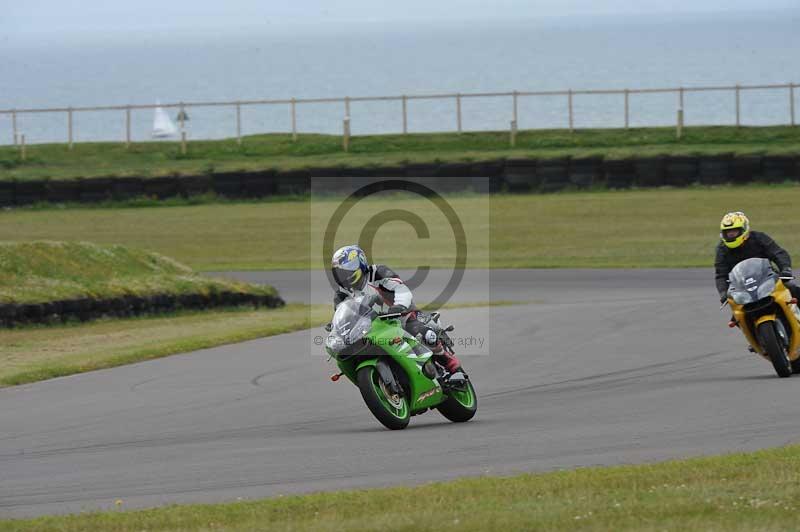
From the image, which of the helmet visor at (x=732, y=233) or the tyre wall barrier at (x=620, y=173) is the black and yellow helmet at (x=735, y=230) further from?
the tyre wall barrier at (x=620, y=173)

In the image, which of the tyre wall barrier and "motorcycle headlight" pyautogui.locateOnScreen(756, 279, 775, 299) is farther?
the tyre wall barrier

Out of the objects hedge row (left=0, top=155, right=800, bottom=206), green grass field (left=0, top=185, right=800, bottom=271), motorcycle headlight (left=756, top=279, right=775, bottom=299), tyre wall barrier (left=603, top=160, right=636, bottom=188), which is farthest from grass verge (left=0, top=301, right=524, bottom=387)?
tyre wall barrier (left=603, top=160, right=636, bottom=188)

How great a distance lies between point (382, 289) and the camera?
1109cm

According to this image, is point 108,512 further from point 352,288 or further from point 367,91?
point 367,91

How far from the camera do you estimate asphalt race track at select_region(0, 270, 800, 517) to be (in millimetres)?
9094

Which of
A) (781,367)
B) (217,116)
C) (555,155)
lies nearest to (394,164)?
(555,155)

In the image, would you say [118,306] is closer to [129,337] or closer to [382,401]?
[129,337]

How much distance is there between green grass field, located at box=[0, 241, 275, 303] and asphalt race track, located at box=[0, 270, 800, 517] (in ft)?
13.0

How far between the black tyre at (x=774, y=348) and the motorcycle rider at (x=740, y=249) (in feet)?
1.78

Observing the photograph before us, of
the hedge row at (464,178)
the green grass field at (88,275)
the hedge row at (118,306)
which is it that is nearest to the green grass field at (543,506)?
the hedge row at (118,306)

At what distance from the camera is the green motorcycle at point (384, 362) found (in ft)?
34.9

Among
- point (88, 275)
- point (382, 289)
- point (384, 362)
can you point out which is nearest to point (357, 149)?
point (88, 275)

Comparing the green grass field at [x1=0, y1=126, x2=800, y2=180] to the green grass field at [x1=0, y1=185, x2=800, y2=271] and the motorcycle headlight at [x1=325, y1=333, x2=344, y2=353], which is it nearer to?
the green grass field at [x1=0, y1=185, x2=800, y2=271]

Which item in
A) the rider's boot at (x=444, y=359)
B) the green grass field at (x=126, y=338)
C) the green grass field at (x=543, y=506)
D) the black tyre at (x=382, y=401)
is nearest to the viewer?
the green grass field at (x=543, y=506)
